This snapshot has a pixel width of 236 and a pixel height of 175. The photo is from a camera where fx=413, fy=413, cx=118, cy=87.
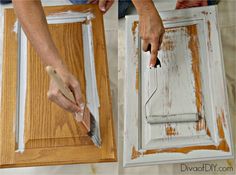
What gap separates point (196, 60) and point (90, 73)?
1.14 feet

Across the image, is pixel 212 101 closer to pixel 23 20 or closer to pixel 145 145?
pixel 145 145

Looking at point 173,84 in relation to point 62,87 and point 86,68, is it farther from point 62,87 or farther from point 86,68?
point 62,87

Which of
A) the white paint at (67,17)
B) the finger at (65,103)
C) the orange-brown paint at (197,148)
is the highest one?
the white paint at (67,17)

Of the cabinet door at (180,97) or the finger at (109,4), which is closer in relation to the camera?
the cabinet door at (180,97)

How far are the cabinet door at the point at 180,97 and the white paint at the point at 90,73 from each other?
10 centimetres

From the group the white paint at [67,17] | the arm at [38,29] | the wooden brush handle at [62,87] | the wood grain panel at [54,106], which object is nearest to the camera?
the wooden brush handle at [62,87]

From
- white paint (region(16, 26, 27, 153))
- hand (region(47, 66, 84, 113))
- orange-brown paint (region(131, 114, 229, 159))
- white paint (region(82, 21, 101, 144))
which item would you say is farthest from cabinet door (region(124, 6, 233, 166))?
white paint (region(16, 26, 27, 153))

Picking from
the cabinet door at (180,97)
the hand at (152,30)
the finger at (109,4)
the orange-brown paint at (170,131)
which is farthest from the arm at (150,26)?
the finger at (109,4)

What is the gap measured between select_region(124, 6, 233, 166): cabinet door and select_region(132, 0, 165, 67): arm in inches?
4.2

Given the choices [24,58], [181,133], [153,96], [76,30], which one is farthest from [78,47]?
[181,133]

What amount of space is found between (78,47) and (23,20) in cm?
27

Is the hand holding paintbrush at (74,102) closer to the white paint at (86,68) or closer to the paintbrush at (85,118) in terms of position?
the paintbrush at (85,118)

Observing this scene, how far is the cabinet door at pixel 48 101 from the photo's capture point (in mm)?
1259

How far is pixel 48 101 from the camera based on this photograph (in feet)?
4.37
